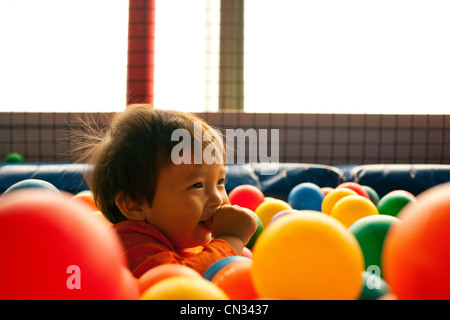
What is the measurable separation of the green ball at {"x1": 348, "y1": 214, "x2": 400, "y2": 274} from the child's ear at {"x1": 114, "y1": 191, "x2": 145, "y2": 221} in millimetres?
442

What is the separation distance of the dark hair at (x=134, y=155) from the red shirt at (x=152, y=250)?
0.07m

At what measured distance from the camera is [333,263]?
1.64 ft

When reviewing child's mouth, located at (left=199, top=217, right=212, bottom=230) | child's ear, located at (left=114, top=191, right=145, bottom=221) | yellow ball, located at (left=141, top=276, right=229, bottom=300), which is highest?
yellow ball, located at (left=141, top=276, right=229, bottom=300)

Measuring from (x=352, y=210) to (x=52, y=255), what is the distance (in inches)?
37.9

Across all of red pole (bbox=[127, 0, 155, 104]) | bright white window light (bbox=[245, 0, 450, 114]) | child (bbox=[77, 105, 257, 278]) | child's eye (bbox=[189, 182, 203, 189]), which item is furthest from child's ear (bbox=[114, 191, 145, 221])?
bright white window light (bbox=[245, 0, 450, 114])

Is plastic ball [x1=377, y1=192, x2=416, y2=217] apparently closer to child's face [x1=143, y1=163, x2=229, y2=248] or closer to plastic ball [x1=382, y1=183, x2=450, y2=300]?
child's face [x1=143, y1=163, x2=229, y2=248]

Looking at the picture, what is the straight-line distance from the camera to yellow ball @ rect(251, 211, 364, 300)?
50cm

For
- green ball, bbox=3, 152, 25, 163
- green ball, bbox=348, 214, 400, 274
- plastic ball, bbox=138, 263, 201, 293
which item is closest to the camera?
plastic ball, bbox=138, 263, 201, 293

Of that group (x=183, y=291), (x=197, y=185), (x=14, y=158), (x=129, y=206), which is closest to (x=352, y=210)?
(x=197, y=185)

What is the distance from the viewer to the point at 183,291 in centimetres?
44

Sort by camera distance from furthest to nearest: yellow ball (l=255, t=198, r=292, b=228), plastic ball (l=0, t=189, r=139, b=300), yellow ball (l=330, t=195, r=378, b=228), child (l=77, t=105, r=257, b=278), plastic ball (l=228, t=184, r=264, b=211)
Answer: plastic ball (l=228, t=184, r=264, b=211) < yellow ball (l=255, t=198, r=292, b=228) < yellow ball (l=330, t=195, r=378, b=228) < child (l=77, t=105, r=257, b=278) < plastic ball (l=0, t=189, r=139, b=300)

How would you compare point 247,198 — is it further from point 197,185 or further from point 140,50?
point 140,50
